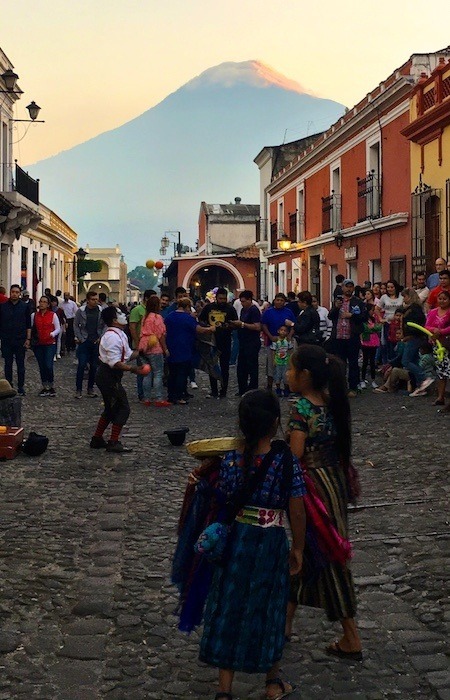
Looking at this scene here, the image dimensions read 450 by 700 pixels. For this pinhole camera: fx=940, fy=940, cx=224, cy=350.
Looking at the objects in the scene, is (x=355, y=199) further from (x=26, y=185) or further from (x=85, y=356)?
(x=85, y=356)

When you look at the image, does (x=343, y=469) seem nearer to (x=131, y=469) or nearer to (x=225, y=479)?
(x=225, y=479)

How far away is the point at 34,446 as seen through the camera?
8906 millimetres

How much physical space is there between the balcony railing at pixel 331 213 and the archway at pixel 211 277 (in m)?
18.4

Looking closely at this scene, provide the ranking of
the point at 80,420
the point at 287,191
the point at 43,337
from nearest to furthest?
1. the point at 80,420
2. the point at 43,337
3. the point at 287,191

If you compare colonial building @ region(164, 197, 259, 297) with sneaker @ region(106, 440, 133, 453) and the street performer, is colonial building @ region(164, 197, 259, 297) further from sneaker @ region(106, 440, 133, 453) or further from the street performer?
sneaker @ region(106, 440, 133, 453)

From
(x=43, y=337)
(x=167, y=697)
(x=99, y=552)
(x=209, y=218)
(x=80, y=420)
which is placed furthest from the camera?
(x=209, y=218)

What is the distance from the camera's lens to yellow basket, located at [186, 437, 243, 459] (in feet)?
11.4

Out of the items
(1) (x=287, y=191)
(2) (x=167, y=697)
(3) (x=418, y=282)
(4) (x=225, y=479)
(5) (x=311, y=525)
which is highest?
(1) (x=287, y=191)

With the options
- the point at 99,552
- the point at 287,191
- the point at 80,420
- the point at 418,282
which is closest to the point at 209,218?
the point at 287,191

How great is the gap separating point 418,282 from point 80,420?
6991mm

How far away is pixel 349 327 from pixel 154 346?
9.33 ft

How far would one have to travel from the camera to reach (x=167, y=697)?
3.68 metres

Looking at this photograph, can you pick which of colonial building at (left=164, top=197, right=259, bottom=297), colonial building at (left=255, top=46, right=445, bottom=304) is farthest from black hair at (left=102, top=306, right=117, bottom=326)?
colonial building at (left=164, top=197, right=259, bottom=297)

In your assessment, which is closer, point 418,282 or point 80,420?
point 80,420
